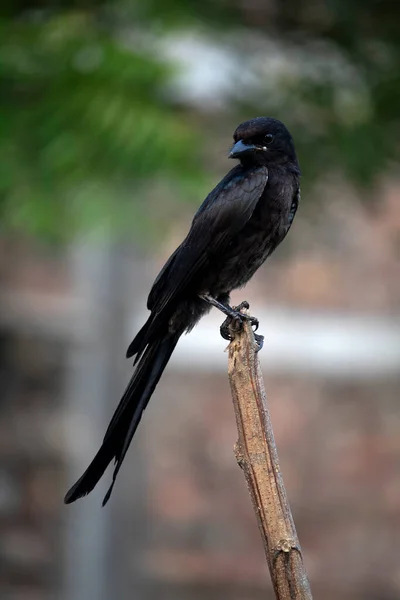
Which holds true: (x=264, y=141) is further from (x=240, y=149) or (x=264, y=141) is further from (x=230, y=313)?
(x=230, y=313)

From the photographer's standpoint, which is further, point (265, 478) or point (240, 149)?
point (240, 149)

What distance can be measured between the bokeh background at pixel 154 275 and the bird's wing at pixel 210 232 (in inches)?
40.4

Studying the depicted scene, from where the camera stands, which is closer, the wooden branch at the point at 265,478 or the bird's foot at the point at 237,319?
the wooden branch at the point at 265,478

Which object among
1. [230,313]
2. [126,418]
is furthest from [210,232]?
[126,418]

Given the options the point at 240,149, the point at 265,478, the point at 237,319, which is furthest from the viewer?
the point at 240,149

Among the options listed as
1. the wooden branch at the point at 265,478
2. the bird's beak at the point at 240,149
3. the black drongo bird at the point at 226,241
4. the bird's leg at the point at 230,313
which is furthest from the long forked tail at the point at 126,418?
the bird's beak at the point at 240,149

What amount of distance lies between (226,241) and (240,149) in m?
0.22

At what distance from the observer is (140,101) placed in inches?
142

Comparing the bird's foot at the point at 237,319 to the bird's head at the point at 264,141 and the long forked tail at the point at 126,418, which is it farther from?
the bird's head at the point at 264,141

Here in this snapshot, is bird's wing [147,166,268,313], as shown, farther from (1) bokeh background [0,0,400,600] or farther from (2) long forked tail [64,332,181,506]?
(1) bokeh background [0,0,400,600]

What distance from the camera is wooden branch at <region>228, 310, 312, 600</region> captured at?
183cm

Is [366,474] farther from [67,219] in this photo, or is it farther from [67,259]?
[67,219]

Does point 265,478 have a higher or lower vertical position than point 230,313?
lower

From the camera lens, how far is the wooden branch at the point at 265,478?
183 centimetres
